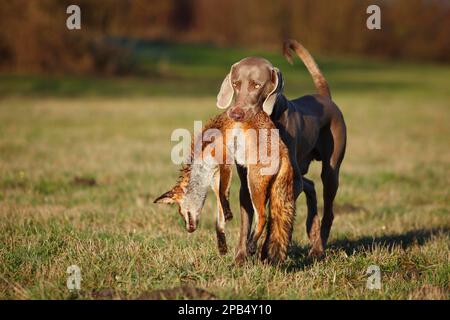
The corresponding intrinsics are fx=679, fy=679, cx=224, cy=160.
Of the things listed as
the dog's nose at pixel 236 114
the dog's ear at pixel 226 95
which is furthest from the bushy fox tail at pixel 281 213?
the dog's ear at pixel 226 95

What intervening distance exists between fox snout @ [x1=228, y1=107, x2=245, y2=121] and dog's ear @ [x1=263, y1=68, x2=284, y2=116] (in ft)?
0.98

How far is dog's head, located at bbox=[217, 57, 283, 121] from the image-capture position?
541 cm

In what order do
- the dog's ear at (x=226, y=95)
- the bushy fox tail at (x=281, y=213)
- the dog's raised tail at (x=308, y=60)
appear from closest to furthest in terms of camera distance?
the bushy fox tail at (x=281, y=213) → the dog's ear at (x=226, y=95) → the dog's raised tail at (x=308, y=60)

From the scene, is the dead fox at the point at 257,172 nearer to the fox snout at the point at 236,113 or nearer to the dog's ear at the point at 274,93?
the fox snout at the point at 236,113

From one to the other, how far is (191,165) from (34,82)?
75.4 ft

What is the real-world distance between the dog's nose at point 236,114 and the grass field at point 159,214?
3.58ft

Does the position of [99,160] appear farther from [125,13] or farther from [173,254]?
[125,13]

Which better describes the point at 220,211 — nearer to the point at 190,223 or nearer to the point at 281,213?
the point at 190,223

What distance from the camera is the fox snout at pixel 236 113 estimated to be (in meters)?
5.02

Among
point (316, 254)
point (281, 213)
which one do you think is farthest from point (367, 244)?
point (281, 213)

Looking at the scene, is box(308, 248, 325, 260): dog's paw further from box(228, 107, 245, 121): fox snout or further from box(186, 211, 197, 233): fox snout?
box(228, 107, 245, 121): fox snout

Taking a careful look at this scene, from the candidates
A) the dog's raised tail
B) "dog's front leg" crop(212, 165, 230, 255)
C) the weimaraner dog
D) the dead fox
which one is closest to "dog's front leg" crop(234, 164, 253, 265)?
the weimaraner dog

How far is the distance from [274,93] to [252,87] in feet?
0.60
